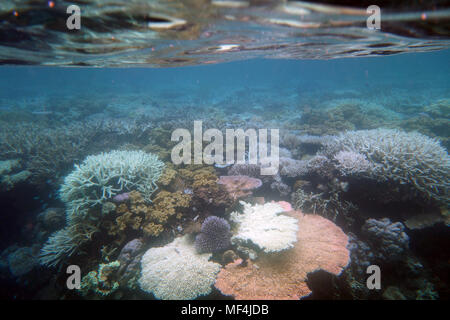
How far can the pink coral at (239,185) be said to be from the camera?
16.9 feet

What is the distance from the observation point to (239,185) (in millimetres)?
5383

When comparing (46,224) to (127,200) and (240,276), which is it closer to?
(127,200)

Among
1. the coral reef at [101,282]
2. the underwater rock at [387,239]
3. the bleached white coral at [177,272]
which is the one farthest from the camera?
the underwater rock at [387,239]

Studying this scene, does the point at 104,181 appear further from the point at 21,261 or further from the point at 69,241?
the point at 21,261

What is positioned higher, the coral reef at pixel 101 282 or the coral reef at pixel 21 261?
the coral reef at pixel 101 282

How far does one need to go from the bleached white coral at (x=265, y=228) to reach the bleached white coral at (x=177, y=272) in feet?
2.66

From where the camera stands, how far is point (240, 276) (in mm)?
3658

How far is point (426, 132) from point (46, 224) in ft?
60.0

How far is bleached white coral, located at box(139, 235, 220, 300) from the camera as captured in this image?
11.9 ft

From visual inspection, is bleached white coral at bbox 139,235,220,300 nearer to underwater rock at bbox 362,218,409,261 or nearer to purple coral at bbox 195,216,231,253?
purple coral at bbox 195,216,231,253

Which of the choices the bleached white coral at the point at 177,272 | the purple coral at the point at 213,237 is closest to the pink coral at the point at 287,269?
the bleached white coral at the point at 177,272

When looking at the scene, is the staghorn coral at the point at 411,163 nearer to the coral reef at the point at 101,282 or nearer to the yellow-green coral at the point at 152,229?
the yellow-green coral at the point at 152,229

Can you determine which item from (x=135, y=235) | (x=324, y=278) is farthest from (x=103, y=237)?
(x=324, y=278)

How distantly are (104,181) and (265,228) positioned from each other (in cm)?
428
